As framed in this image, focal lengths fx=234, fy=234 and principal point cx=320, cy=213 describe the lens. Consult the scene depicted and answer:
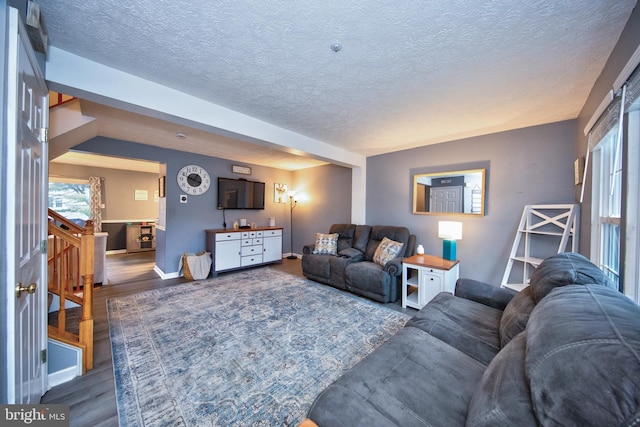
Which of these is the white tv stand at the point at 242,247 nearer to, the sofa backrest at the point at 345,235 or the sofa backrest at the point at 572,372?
the sofa backrest at the point at 345,235

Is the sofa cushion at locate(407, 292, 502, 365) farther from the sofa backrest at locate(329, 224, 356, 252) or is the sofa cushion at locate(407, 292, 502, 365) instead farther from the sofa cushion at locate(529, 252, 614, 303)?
the sofa backrest at locate(329, 224, 356, 252)

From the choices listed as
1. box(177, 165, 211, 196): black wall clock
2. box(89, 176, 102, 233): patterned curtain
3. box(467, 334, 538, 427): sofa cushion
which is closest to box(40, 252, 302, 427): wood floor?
box(177, 165, 211, 196): black wall clock

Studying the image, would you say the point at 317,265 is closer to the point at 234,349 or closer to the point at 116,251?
the point at 234,349

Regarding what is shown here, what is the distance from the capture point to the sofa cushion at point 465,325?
143 cm

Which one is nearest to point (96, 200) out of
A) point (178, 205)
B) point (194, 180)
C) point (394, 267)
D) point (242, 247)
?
point (178, 205)

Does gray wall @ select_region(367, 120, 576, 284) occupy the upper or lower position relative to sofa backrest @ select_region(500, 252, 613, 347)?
upper

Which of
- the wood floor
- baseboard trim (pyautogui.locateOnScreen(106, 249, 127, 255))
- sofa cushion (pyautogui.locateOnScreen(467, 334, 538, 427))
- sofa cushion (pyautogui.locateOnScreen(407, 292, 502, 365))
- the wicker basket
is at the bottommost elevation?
the wood floor

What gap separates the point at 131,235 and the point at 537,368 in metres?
8.58

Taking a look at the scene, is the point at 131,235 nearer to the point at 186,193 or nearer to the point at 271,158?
the point at 186,193

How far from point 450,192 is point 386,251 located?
1.36 metres

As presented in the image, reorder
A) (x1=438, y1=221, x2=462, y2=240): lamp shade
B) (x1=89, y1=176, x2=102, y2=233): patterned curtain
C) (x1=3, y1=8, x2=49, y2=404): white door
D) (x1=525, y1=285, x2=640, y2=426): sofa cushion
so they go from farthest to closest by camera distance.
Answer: (x1=89, y1=176, x2=102, y2=233): patterned curtain, (x1=438, y1=221, x2=462, y2=240): lamp shade, (x1=3, y1=8, x2=49, y2=404): white door, (x1=525, y1=285, x2=640, y2=426): sofa cushion

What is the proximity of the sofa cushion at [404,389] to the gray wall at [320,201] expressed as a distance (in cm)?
402

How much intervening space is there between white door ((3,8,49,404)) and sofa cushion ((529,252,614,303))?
2.68 metres

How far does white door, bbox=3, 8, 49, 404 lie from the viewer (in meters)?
1.03
